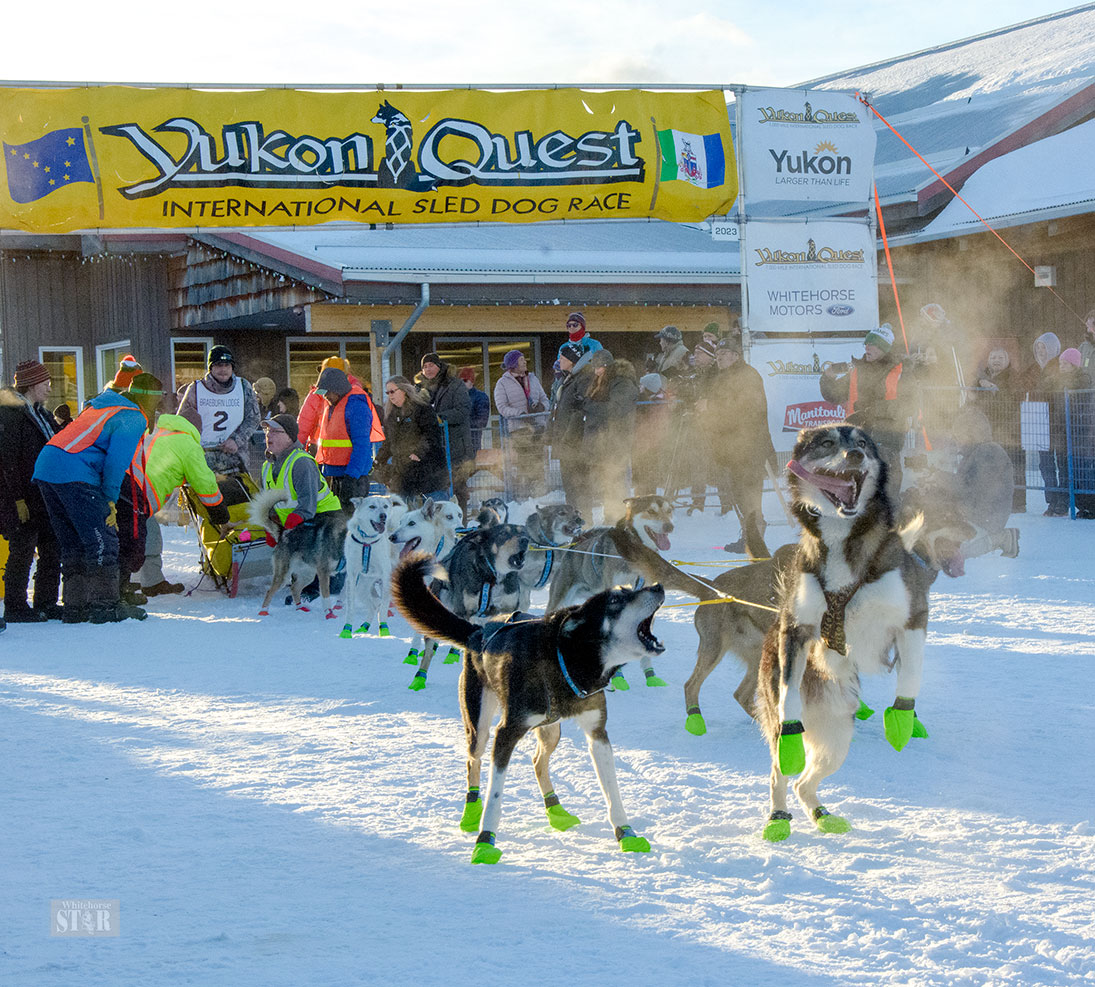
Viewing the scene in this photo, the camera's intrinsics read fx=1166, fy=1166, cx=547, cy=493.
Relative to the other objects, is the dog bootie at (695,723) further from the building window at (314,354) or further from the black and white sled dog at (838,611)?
the building window at (314,354)

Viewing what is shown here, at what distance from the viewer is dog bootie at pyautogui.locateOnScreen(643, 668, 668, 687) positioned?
19.0 feet

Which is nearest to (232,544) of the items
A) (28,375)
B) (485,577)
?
(28,375)

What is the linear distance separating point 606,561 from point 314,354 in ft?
43.8

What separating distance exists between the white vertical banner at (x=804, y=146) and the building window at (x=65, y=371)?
1291cm

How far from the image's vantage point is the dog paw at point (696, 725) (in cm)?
479

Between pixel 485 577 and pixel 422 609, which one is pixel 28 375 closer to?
pixel 485 577

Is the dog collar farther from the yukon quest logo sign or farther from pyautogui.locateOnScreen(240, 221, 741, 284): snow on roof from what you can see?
pyautogui.locateOnScreen(240, 221, 741, 284): snow on roof

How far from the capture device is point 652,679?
5.84 meters

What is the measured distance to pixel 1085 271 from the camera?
45.2ft

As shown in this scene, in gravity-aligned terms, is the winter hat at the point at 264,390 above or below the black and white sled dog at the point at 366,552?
above

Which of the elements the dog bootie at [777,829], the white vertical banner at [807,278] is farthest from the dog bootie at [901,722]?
the white vertical banner at [807,278]

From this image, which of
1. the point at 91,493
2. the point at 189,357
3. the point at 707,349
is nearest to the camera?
the point at 91,493

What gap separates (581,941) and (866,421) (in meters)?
6.64

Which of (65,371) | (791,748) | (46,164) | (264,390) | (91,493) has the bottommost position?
(791,748)
